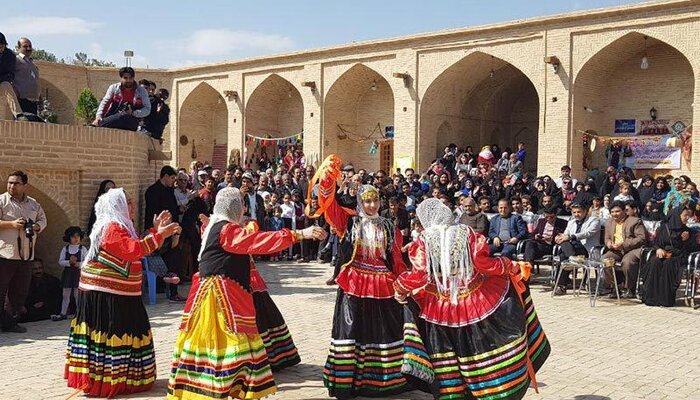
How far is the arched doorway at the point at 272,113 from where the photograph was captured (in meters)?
27.2

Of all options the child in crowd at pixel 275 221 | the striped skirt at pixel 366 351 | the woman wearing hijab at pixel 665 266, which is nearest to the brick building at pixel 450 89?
the child in crowd at pixel 275 221

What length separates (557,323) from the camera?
8.38m

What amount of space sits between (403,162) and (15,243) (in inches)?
617

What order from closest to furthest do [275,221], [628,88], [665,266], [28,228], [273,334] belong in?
[273,334] → [28,228] → [665,266] → [275,221] → [628,88]

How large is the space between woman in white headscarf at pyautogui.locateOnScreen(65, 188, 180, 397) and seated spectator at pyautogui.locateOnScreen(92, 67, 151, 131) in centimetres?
489

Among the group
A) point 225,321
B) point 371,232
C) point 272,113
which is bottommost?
point 225,321

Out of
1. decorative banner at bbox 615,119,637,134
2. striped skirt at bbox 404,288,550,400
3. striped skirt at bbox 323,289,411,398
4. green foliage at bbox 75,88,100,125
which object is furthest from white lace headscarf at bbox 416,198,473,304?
green foliage at bbox 75,88,100,125

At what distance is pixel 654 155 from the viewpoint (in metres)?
18.9

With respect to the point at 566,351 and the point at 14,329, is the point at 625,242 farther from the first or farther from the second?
the point at 14,329

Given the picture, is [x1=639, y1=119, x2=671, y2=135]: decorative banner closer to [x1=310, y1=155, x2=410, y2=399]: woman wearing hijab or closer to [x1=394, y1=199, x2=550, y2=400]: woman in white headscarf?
[x1=310, y1=155, x2=410, y2=399]: woman wearing hijab

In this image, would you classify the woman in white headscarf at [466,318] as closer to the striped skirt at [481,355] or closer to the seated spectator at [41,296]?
the striped skirt at [481,355]

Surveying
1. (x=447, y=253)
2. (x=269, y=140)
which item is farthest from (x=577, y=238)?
(x=269, y=140)

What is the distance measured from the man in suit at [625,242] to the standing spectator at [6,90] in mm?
8108

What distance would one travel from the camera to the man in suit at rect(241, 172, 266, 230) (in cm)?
1309
